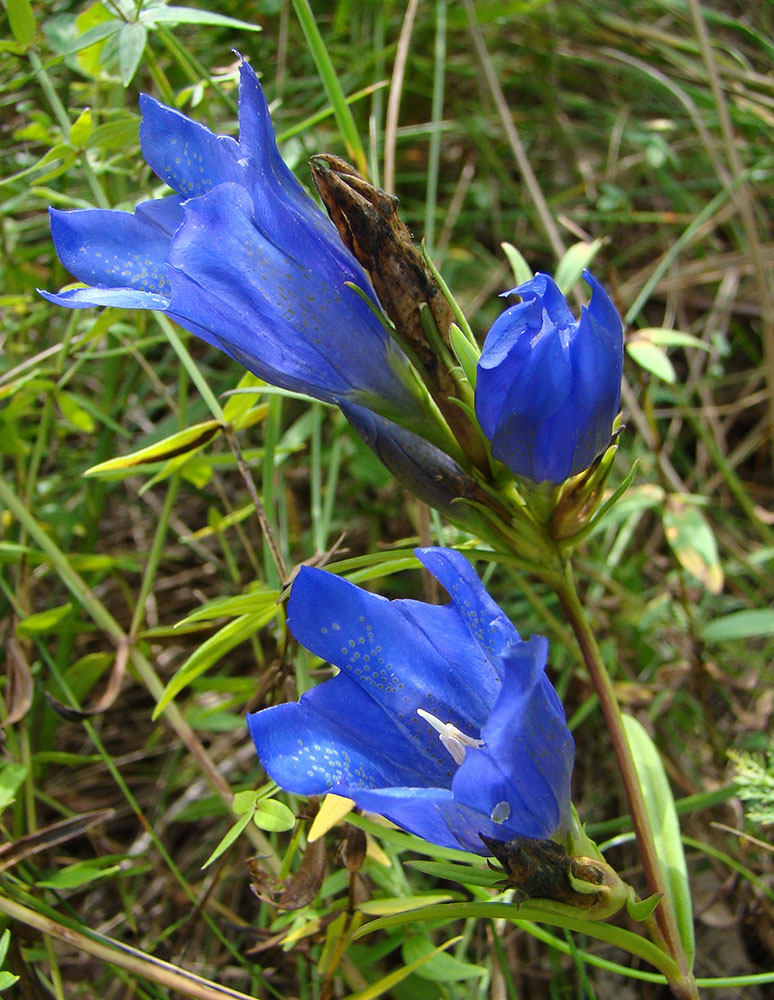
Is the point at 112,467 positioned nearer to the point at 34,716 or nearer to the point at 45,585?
the point at 34,716

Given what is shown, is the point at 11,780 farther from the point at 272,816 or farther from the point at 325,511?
the point at 325,511

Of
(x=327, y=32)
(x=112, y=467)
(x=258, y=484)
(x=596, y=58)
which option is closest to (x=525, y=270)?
(x=112, y=467)

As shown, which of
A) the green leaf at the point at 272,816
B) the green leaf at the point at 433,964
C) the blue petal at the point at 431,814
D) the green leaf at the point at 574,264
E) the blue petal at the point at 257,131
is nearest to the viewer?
the blue petal at the point at 431,814

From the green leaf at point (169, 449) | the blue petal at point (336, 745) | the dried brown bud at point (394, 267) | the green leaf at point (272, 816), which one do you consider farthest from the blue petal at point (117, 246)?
the green leaf at point (272, 816)

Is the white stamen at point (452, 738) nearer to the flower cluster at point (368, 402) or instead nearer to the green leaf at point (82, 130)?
the flower cluster at point (368, 402)

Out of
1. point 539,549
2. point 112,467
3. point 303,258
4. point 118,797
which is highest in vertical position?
point 303,258

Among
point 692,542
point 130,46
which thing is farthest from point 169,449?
point 692,542
